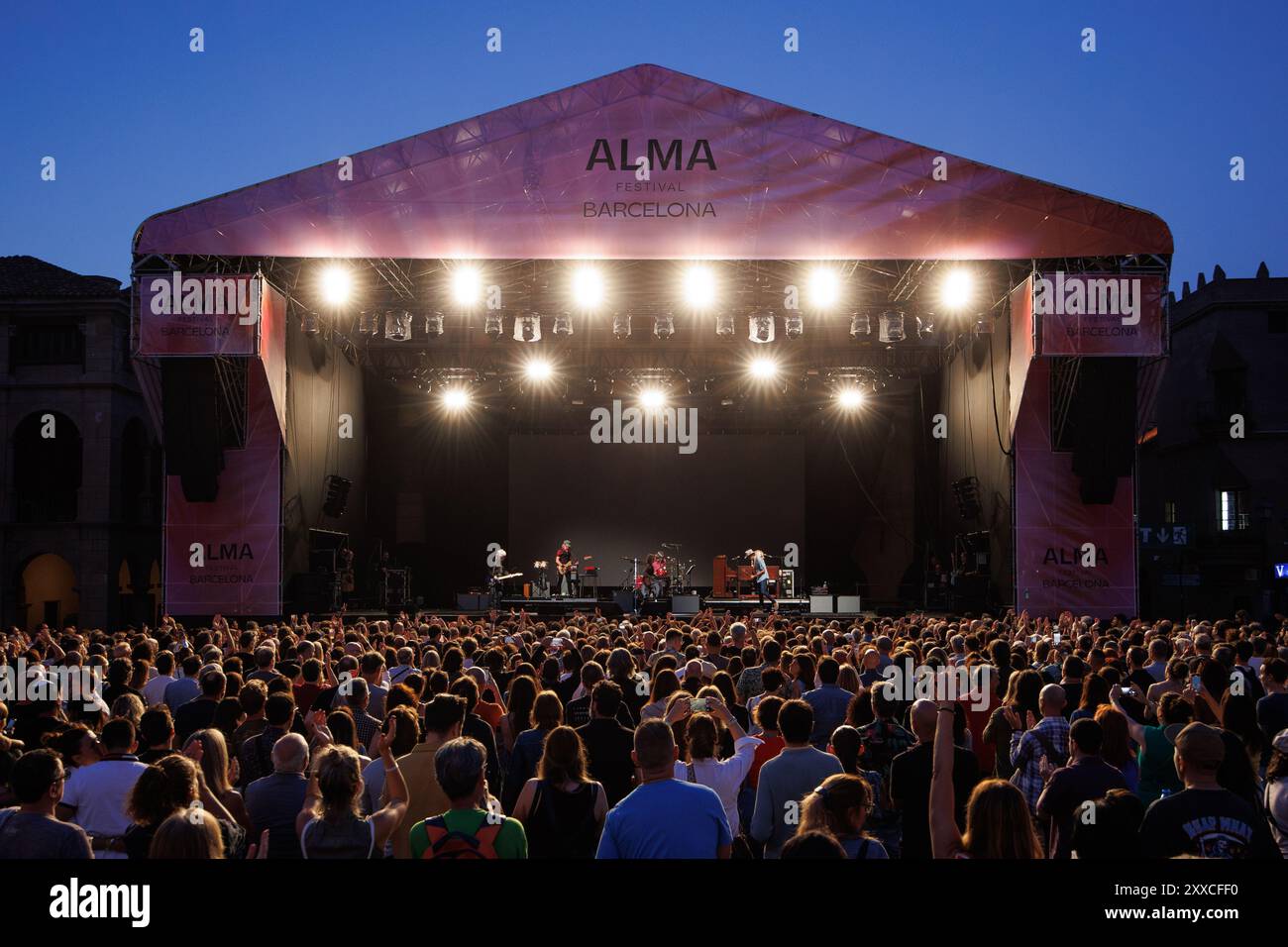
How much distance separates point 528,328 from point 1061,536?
10623 mm

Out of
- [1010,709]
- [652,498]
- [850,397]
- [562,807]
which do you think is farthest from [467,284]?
[562,807]

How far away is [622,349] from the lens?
26594mm

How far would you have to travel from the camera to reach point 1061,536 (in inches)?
754

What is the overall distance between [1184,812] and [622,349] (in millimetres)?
22837

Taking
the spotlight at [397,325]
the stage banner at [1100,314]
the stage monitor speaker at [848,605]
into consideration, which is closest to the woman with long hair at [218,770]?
the stage banner at [1100,314]

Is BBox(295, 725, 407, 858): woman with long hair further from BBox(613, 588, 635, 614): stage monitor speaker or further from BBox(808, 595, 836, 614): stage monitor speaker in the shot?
BBox(808, 595, 836, 614): stage monitor speaker

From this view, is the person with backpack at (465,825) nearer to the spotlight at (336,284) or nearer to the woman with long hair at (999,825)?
the woman with long hair at (999,825)

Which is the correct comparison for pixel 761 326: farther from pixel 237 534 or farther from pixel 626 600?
pixel 237 534

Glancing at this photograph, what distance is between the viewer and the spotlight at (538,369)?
87.7 feet

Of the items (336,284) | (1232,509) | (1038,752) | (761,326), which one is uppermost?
(336,284)

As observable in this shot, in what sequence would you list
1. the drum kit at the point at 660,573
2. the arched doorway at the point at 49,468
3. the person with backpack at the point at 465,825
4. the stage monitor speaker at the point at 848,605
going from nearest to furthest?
the person with backpack at the point at 465,825
the stage monitor speaker at the point at 848,605
the drum kit at the point at 660,573
the arched doorway at the point at 49,468

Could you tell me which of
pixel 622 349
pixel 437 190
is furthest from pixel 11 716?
pixel 622 349

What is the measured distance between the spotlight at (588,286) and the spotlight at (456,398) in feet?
28.2

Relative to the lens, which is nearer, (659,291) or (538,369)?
(659,291)
